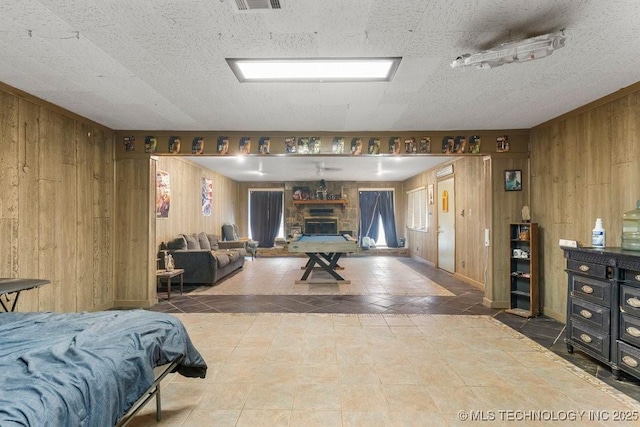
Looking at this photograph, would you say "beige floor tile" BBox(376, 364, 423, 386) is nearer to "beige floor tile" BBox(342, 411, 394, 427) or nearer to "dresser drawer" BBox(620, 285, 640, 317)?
"beige floor tile" BBox(342, 411, 394, 427)

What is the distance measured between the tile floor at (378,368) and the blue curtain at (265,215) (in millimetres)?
6149

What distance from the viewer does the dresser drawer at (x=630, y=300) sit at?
2.39 metres

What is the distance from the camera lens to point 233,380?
2500 millimetres

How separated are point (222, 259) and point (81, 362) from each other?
15.7 ft

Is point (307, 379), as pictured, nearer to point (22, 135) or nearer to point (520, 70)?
point (520, 70)

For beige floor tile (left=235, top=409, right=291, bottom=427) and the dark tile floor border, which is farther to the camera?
the dark tile floor border

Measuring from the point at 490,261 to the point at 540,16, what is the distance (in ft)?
11.0

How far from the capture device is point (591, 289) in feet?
9.09


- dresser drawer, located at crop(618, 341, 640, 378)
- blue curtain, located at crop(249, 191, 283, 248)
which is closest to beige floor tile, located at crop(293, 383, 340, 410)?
dresser drawer, located at crop(618, 341, 640, 378)

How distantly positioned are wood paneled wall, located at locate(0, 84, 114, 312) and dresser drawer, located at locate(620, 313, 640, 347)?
524 cm

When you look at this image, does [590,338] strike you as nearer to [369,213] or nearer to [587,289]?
[587,289]

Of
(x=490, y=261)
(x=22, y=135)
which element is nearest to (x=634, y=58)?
(x=490, y=261)

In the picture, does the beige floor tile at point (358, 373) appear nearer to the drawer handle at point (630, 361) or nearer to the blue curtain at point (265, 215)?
the drawer handle at point (630, 361)

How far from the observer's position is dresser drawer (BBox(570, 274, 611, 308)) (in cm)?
263
